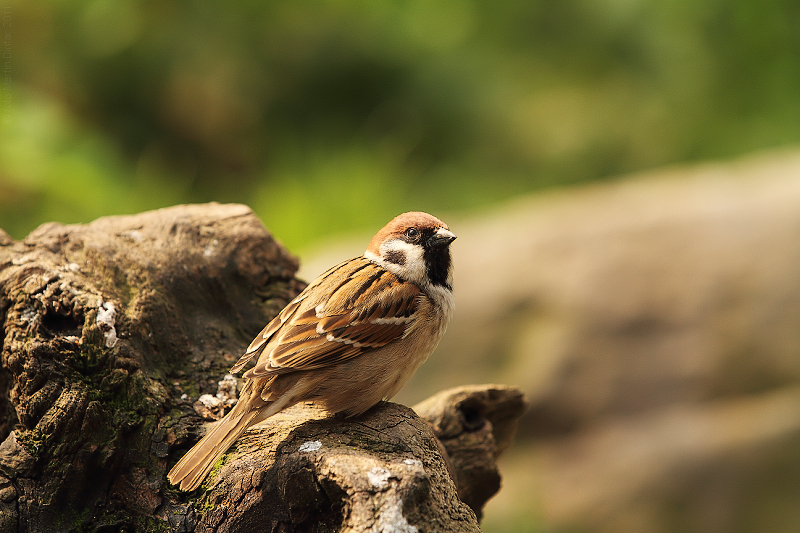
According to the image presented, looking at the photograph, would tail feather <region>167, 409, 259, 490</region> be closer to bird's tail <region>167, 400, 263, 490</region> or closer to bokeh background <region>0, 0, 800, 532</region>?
bird's tail <region>167, 400, 263, 490</region>

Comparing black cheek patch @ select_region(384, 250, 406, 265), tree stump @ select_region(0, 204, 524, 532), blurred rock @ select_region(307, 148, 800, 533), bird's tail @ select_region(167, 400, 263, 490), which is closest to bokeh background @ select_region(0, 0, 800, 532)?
blurred rock @ select_region(307, 148, 800, 533)

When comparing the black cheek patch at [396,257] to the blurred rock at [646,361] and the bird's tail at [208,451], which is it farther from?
the blurred rock at [646,361]

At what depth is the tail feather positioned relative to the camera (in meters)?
2.15

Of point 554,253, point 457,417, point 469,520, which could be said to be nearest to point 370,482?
point 469,520

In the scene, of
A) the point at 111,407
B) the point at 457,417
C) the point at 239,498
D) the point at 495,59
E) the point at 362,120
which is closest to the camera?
the point at 239,498

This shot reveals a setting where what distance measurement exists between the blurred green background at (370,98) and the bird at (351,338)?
3.41 m

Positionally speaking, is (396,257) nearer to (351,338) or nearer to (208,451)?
(351,338)

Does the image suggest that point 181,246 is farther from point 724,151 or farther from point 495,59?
point 724,151

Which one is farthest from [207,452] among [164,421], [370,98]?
[370,98]

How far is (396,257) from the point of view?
2717 mm

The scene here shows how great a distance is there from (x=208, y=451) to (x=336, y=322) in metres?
0.56

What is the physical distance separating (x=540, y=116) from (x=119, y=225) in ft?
16.7

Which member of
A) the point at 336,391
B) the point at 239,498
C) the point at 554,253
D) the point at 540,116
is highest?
→ the point at 540,116

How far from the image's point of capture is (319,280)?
8.70 feet
